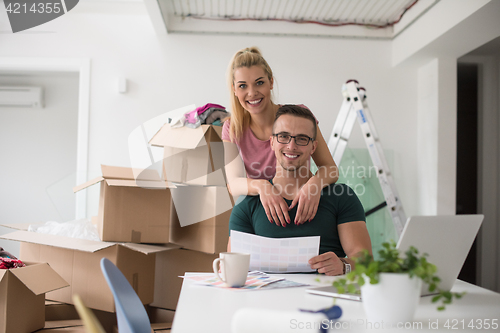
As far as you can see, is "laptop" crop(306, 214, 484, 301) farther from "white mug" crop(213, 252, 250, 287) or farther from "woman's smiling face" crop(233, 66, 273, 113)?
"woman's smiling face" crop(233, 66, 273, 113)

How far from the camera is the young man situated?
4.20 feet

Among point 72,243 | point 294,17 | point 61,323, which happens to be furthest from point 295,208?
point 294,17

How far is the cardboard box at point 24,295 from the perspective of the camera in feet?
5.09

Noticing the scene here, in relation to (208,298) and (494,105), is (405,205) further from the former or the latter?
(208,298)

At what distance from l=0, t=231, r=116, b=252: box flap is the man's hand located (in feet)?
3.66

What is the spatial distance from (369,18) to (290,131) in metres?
2.31

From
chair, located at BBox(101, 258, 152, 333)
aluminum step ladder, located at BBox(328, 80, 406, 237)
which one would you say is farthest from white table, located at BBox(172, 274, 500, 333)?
aluminum step ladder, located at BBox(328, 80, 406, 237)

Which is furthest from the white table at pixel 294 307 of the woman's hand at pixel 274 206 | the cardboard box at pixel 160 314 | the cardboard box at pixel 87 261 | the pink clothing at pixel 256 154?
the cardboard box at pixel 160 314

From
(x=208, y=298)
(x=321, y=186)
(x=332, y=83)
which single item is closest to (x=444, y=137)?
(x=332, y=83)

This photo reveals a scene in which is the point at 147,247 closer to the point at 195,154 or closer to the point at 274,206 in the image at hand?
the point at 195,154

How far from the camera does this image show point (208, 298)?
77 cm

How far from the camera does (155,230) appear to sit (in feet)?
6.64

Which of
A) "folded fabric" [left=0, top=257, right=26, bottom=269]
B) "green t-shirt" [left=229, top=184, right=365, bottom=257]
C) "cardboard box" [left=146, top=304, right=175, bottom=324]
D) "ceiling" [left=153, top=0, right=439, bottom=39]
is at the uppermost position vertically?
"ceiling" [left=153, top=0, right=439, bottom=39]

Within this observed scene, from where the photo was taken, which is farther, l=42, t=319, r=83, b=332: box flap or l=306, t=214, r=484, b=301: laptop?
l=42, t=319, r=83, b=332: box flap
